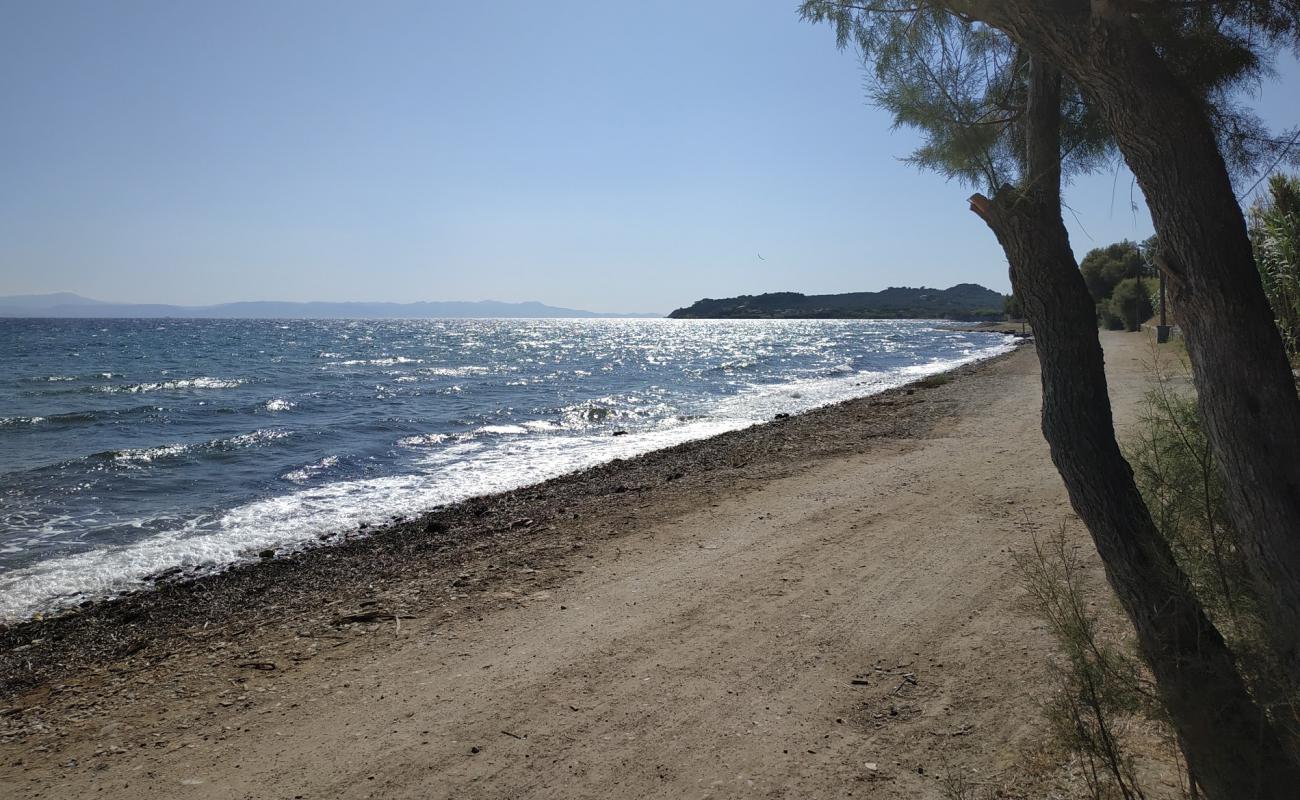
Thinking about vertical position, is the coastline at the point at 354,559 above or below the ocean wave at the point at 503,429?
above

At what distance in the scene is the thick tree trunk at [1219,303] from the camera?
8.26 feet

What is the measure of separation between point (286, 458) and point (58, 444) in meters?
5.98

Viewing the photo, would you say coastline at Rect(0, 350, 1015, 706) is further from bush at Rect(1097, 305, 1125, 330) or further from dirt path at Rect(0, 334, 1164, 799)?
bush at Rect(1097, 305, 1125, 330)

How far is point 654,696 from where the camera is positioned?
4.45 m

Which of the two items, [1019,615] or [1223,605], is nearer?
[1223,605]

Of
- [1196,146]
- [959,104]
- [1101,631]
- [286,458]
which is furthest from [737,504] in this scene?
[286,458]

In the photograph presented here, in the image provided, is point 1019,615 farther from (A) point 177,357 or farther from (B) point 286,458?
(A) point 177,357

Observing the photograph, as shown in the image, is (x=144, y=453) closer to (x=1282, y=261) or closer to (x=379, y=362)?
(x=1282, y=261)

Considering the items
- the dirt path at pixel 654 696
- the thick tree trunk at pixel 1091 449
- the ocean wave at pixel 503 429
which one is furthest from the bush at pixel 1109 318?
the thick tree trunk at pixel 1091 449

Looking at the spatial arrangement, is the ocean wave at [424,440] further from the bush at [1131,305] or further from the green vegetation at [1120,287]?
the bush at [1131,305]

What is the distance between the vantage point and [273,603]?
691cm

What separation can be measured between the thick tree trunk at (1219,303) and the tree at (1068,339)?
1.07ft

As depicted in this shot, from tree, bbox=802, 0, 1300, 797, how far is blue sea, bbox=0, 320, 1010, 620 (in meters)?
8.69

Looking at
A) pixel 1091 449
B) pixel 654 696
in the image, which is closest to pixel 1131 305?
pixel 1091 449
